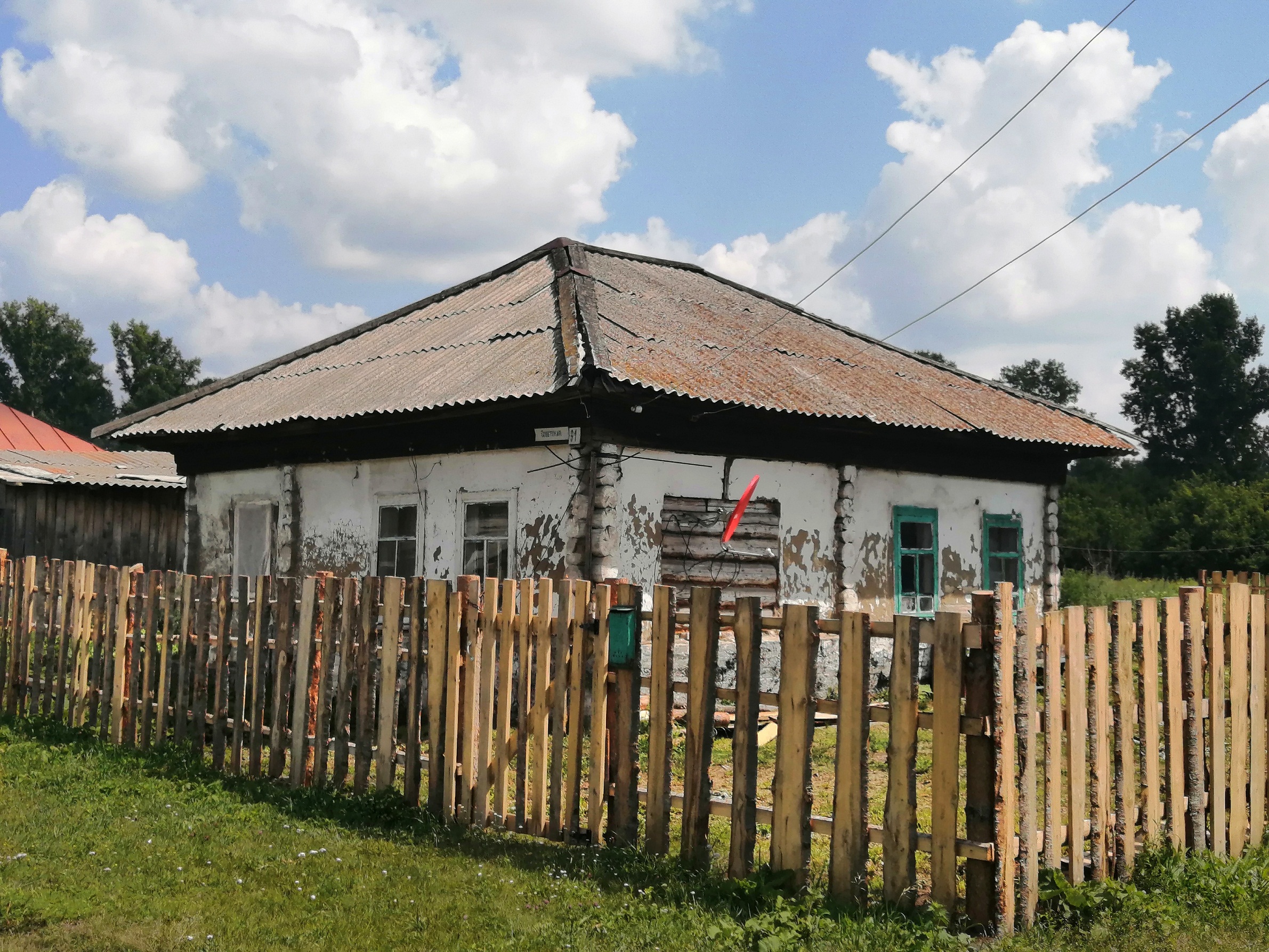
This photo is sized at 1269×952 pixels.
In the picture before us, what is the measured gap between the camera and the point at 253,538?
45.2ft

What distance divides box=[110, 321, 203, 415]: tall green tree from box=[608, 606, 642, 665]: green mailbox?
1917 inches

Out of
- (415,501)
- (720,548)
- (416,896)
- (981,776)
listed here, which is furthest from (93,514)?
(981,776)

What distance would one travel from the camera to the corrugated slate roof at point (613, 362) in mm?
10945

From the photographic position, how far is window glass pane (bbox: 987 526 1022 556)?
13812mm

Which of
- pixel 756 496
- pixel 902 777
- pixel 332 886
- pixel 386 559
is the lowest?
pixel 332 886

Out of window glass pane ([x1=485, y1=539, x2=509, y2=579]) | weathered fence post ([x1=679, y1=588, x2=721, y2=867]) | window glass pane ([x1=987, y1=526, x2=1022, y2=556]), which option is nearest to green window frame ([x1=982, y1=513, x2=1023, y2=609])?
window glass pane ([x1=987, y1=526, x2=1022, y2=556])

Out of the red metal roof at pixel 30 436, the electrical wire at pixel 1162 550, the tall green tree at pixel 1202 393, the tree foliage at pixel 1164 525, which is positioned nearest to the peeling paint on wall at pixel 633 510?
the red metal roof at pixel 30 436

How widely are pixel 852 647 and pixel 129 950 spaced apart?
3058mm

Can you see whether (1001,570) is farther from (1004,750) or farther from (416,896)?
(416,896)

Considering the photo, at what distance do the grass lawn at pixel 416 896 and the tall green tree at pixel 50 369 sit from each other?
47.9 m

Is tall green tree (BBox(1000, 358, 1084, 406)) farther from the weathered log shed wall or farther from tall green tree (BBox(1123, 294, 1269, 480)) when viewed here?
the weathered log shed wall

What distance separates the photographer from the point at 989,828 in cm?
429

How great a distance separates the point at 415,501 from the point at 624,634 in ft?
22.2

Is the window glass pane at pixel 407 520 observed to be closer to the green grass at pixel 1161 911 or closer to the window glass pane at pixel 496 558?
the window glass pane at pixel 496 558
